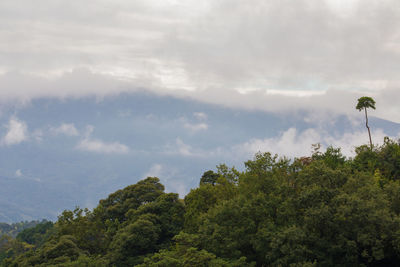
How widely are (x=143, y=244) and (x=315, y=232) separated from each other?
2091 centimetres

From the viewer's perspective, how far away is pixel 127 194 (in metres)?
59.8

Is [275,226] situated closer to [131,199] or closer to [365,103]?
[131,199]

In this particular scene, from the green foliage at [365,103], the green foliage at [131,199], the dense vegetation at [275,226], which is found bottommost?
the dense vegetation at [275,226]

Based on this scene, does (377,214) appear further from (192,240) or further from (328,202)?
(192,240)

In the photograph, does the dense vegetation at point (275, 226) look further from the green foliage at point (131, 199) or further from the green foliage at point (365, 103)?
the green foliage at point (365, 103)

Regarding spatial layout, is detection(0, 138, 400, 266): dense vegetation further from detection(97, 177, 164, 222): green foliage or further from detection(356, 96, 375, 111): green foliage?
detection(356, 96, 375, 111): green foliage

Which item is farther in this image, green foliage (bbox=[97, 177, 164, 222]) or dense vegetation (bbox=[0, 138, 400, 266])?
green foliage (bbox=[97, 177, 164, 222])

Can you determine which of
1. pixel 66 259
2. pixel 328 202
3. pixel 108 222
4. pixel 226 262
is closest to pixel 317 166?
pixel 328 202

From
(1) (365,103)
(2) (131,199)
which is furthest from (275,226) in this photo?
(1) (365,103)

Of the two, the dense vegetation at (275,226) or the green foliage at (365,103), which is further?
the green foliage at (365,103)

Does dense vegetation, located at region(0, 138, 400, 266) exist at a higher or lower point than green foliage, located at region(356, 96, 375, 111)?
lower

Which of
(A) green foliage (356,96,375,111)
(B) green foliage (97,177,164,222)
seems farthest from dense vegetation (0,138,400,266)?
(A) green foliage (356,96,375,111)

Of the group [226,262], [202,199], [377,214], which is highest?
[202,199]

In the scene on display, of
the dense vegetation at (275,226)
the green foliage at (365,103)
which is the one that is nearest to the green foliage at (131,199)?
the dense vegetation at (275,226)
